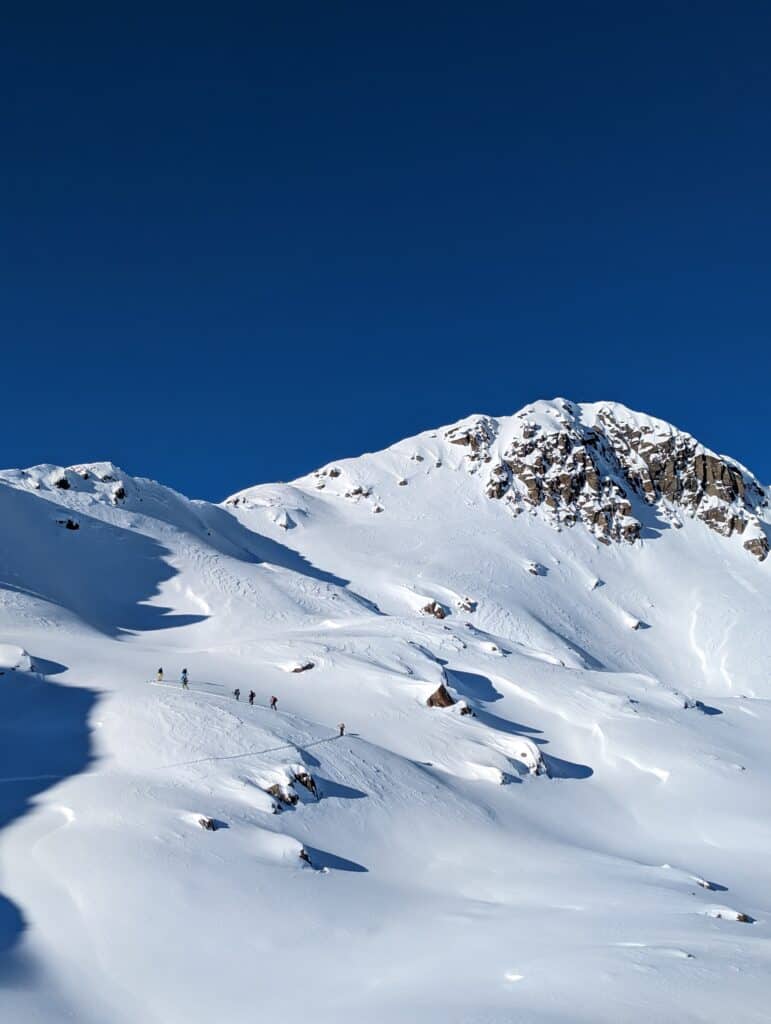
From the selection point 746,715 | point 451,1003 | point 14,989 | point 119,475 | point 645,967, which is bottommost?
point 14,989

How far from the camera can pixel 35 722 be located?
31922mm

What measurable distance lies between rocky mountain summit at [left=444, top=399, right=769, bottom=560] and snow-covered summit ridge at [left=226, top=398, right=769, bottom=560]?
18cm

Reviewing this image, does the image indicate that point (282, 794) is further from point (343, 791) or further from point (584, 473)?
point (584, 473)

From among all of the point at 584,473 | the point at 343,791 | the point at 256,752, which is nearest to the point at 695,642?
the point at 584,473

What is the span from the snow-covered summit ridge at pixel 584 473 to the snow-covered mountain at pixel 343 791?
98.1 feet

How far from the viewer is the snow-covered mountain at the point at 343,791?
50.8ft

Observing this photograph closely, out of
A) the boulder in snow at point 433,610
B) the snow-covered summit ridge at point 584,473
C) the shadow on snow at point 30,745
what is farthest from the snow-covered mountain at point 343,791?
the snow-covered summit ridge at point 584,473

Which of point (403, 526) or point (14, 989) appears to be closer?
point (14, 989)

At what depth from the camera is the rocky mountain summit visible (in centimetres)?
12156

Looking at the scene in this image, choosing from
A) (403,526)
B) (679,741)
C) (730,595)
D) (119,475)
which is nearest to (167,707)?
(679,741)

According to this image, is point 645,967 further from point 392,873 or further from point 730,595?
point 730,595

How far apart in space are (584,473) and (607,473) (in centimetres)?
803

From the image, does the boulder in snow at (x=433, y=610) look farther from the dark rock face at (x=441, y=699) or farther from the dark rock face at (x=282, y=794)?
the dark rock face at (x=282, y=794)

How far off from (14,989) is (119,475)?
78067 millimetres
